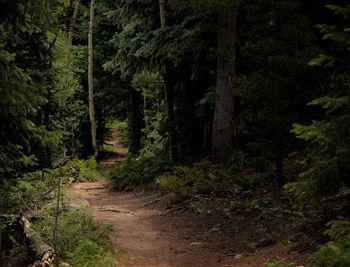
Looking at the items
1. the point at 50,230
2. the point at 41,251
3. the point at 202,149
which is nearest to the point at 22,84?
the point at 41,251

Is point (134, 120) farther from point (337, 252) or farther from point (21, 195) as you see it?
point (337, 252)

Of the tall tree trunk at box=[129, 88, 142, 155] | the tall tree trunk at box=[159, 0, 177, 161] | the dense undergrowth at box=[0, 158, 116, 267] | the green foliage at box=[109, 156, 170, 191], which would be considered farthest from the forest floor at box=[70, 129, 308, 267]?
the tall tree trunk at box=[129, 88, 142, 155]

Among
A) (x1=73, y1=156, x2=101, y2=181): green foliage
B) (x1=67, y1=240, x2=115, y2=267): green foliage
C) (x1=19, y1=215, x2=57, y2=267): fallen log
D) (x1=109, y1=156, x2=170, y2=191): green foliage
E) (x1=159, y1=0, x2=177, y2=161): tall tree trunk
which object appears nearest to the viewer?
(x1=19, y1=215, x2=57, y2=267): fallen log

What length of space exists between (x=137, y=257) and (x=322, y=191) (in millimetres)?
3861

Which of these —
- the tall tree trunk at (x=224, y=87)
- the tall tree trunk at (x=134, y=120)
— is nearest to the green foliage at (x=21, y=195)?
the tall tree trunk at (x=224, y=87)

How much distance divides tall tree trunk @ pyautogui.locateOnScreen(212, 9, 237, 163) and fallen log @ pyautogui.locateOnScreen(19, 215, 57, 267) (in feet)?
25.2

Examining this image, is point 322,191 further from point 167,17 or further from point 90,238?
point 167,17

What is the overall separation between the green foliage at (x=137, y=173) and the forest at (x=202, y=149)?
0.26ft

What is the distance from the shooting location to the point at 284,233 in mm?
8219

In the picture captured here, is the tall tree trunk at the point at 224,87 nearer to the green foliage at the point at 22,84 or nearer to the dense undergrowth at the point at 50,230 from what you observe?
the dense undergrowth at the point at 50,230

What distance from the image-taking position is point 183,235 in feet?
32.6

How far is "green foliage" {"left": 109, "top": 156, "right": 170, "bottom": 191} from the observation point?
16.6m

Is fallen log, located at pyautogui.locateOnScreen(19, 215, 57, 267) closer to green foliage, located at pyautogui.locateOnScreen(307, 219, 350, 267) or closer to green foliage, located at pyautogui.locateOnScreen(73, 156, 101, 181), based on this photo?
green foliage, located at pyautogui.locateOnScreen(307, 219, 350, 267)

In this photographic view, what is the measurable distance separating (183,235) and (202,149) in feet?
27.4
